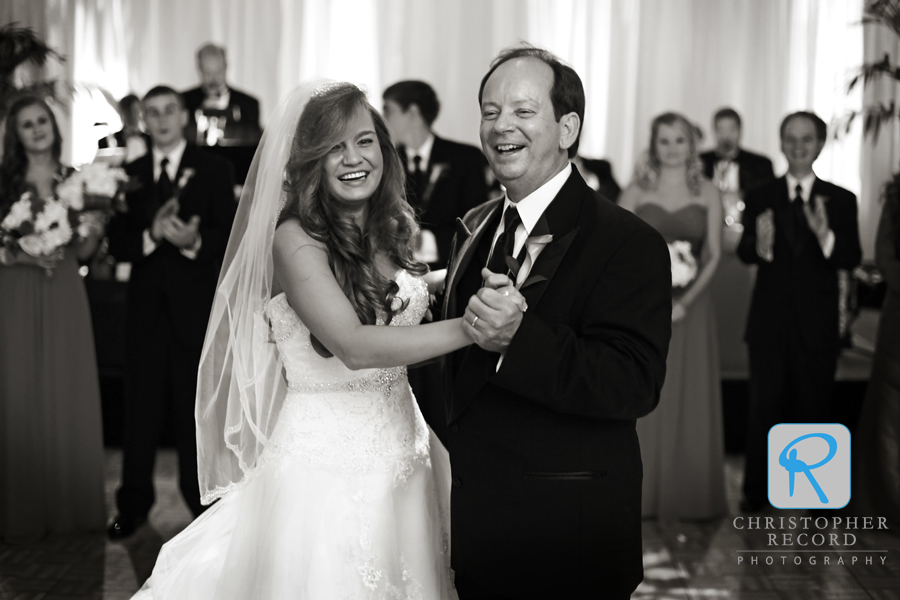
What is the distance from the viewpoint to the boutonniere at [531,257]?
1.92 meters

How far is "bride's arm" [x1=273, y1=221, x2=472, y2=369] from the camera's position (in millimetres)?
2066

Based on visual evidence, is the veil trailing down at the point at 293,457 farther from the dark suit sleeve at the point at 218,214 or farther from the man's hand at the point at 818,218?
the man's hand at the point at 818,218

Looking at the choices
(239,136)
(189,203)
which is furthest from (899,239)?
(239,136)

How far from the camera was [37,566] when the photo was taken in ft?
12.8

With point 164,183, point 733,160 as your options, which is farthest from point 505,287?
point 733,160

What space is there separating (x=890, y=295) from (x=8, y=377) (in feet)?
13.9

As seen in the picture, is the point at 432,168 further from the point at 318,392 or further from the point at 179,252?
the point at 318,392

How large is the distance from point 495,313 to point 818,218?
3.26 m

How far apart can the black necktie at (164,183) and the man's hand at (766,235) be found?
299 centimetres

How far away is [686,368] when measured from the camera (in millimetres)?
4633

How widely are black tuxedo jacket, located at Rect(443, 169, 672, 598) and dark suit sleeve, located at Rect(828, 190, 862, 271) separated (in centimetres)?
285

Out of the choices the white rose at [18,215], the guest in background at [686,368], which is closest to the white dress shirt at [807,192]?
the guest in background at [686,368]

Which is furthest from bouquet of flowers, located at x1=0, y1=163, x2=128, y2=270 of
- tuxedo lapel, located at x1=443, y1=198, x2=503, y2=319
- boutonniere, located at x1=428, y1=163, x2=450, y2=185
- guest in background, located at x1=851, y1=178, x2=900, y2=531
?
guest in background, located at x1=851, y1=178, x2=900, y2=531

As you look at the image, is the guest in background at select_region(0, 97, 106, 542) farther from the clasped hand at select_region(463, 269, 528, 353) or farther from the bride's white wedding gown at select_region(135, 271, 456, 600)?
the clasped hand at select_region(463, 269, 528, 353)
